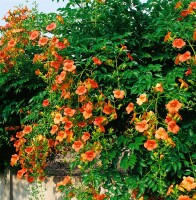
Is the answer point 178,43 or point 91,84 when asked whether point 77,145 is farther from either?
point 178,43

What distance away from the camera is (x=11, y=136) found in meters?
5.51

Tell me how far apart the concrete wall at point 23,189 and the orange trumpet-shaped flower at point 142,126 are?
78.2 inches

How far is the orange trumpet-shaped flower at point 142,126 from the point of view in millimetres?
3273

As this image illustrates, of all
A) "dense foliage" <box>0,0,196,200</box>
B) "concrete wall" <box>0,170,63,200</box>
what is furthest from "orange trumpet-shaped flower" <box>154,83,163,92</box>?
"concrete wall" <box>0,170,63,200</box>

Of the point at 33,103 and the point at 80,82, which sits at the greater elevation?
the point at 80,82

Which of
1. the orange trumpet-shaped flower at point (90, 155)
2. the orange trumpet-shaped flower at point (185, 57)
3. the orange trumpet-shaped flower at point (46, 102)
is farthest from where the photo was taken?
the orange trumpet-shaped flower at point (46, 102)

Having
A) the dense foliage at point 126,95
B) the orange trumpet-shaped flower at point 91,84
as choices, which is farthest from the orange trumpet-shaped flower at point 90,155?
the orange trumpet-shaped flower at point 91,84

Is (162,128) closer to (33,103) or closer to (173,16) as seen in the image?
(173,16)

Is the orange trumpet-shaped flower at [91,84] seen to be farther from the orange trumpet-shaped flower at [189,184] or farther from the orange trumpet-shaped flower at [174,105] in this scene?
the orange trumpet-shaped flower at [189,184]

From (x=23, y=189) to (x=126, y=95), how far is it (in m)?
2.63

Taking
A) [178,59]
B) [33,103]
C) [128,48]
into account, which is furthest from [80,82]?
[33,103]

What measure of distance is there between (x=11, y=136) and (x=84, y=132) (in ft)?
6.87

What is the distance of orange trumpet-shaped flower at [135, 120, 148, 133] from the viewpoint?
10.7 ft

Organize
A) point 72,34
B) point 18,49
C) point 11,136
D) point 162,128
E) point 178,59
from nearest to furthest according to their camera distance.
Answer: point 162,128, point 178,59, point 72,34, point 18,49, point 11,136
